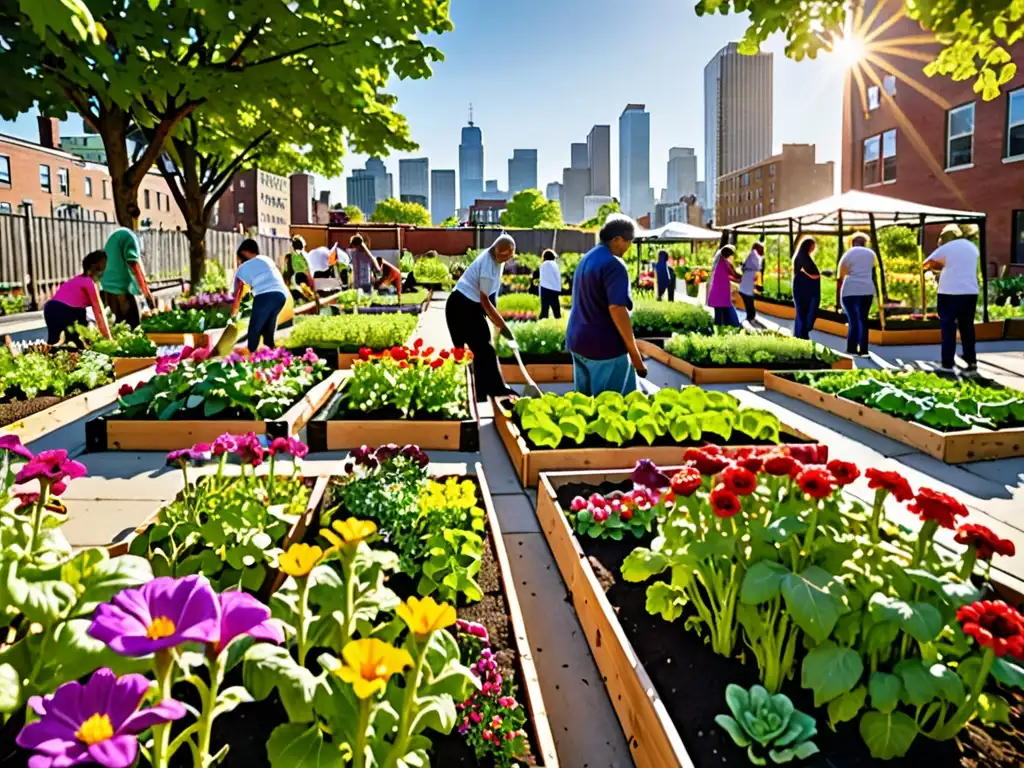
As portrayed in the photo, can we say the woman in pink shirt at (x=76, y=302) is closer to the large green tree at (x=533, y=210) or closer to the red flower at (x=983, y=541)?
the red flower at (x=983, y=541)

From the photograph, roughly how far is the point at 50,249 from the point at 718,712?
2123 centimetres

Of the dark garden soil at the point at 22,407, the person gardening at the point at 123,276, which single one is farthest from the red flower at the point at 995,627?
the person gardening at the point at 123,276

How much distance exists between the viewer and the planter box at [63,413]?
20.6ft

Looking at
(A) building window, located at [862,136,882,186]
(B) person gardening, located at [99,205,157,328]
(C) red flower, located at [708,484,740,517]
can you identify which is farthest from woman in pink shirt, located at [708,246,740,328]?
(A) building window, located at [862,136,882,186]

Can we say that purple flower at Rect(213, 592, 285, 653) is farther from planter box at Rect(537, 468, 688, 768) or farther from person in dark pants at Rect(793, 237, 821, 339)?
person in dark pants at Rect(793, 237, 821, 339)

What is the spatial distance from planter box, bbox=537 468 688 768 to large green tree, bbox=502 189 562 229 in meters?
116

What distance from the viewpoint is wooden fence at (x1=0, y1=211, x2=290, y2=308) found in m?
17.5

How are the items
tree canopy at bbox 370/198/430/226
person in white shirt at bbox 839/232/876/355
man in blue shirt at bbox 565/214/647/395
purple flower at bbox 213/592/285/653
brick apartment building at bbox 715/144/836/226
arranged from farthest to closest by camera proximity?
1. tree canopy at bbox 370/198/430/226
2. brick apartment building at bbox 715/144/836/226
3. person in white shirt at bbox 839/232/876/355
4. man in blue shirt at bbox 565/214/647/395
5. purple flower at bbox 213/592/285/653

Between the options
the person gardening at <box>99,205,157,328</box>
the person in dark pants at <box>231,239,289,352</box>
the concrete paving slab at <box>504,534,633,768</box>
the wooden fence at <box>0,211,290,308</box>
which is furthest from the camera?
the wooden fence at <box>0,211,290,308</box>

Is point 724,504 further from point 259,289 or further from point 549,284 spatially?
point 549,284

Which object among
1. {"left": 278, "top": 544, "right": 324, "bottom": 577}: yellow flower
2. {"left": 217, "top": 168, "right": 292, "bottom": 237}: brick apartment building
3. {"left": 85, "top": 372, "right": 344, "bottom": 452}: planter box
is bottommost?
{"left": 85, "top": 372, "right": 344, "bottom": 452}: planter box

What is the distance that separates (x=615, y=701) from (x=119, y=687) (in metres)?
1.86

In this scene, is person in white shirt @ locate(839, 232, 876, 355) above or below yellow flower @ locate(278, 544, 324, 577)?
above

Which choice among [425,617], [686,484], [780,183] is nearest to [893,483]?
[686,484]
